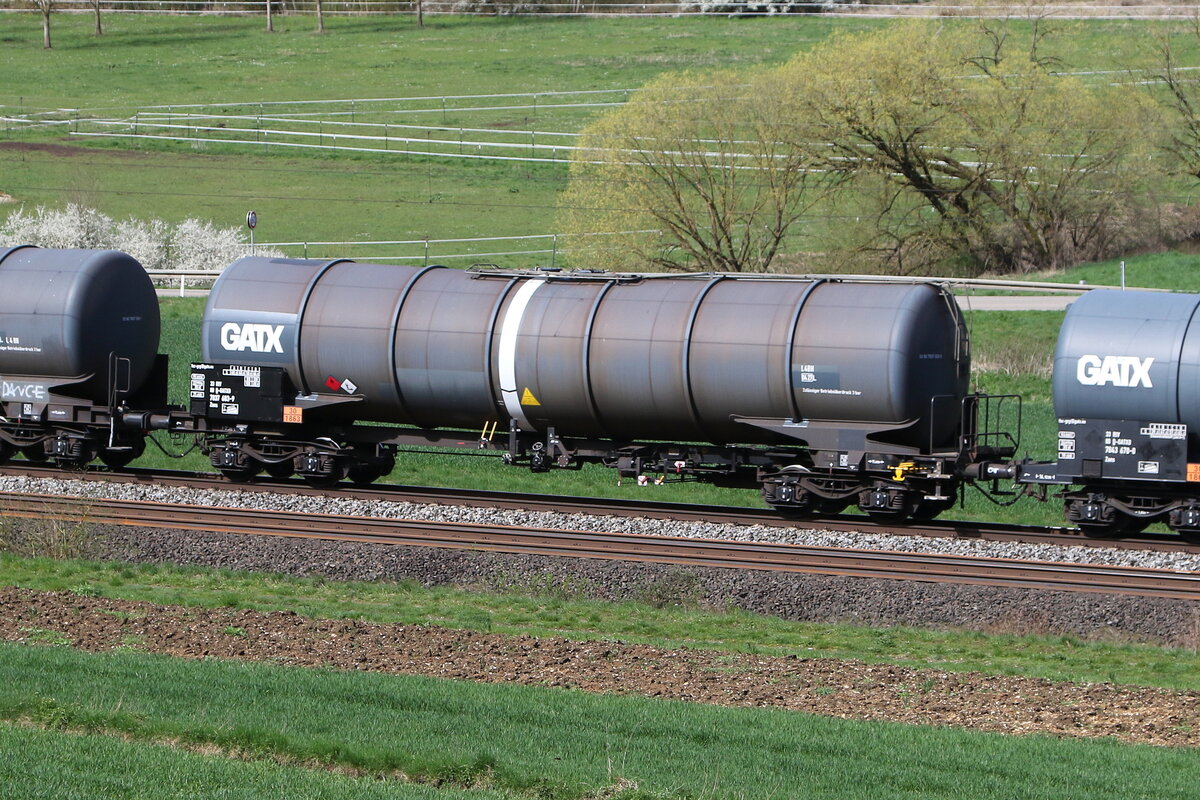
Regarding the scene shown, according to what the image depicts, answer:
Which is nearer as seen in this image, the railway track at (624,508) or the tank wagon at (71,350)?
the railway track at (624,508)

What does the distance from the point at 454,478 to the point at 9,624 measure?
15335 millimetres

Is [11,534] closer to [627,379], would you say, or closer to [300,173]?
[627,379]

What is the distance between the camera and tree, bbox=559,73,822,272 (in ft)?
169

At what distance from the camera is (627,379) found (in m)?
23.0

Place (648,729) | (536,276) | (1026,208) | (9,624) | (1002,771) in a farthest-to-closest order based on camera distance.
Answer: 1. (1026,208)
2. (536,276)
3. (9,624)
4. (648,729)
5. (1002,771)

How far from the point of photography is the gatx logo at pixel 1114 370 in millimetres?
21234

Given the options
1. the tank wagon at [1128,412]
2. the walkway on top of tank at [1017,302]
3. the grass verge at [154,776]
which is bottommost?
the grass verge at [154,776]

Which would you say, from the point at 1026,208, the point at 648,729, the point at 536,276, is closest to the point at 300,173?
the point at 1026,208

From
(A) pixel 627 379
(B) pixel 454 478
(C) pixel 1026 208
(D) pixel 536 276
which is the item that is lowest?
(B) pixel 454 478

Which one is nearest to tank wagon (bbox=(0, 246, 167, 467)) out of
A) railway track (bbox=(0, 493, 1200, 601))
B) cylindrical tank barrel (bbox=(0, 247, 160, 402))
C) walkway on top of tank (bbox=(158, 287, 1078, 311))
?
cylindrical tank barrel (bbox=(0, 247, 160, 402))

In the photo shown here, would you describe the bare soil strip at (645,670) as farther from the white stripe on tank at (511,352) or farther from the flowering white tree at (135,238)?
the flowering white tree at (135,238)

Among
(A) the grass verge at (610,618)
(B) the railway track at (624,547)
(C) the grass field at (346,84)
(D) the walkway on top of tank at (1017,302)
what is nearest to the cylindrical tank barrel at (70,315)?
→ (B) the railway track at (624,547)

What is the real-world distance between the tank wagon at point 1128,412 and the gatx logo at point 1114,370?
15 mm

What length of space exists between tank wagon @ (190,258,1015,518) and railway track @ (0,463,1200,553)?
0.45 meters
